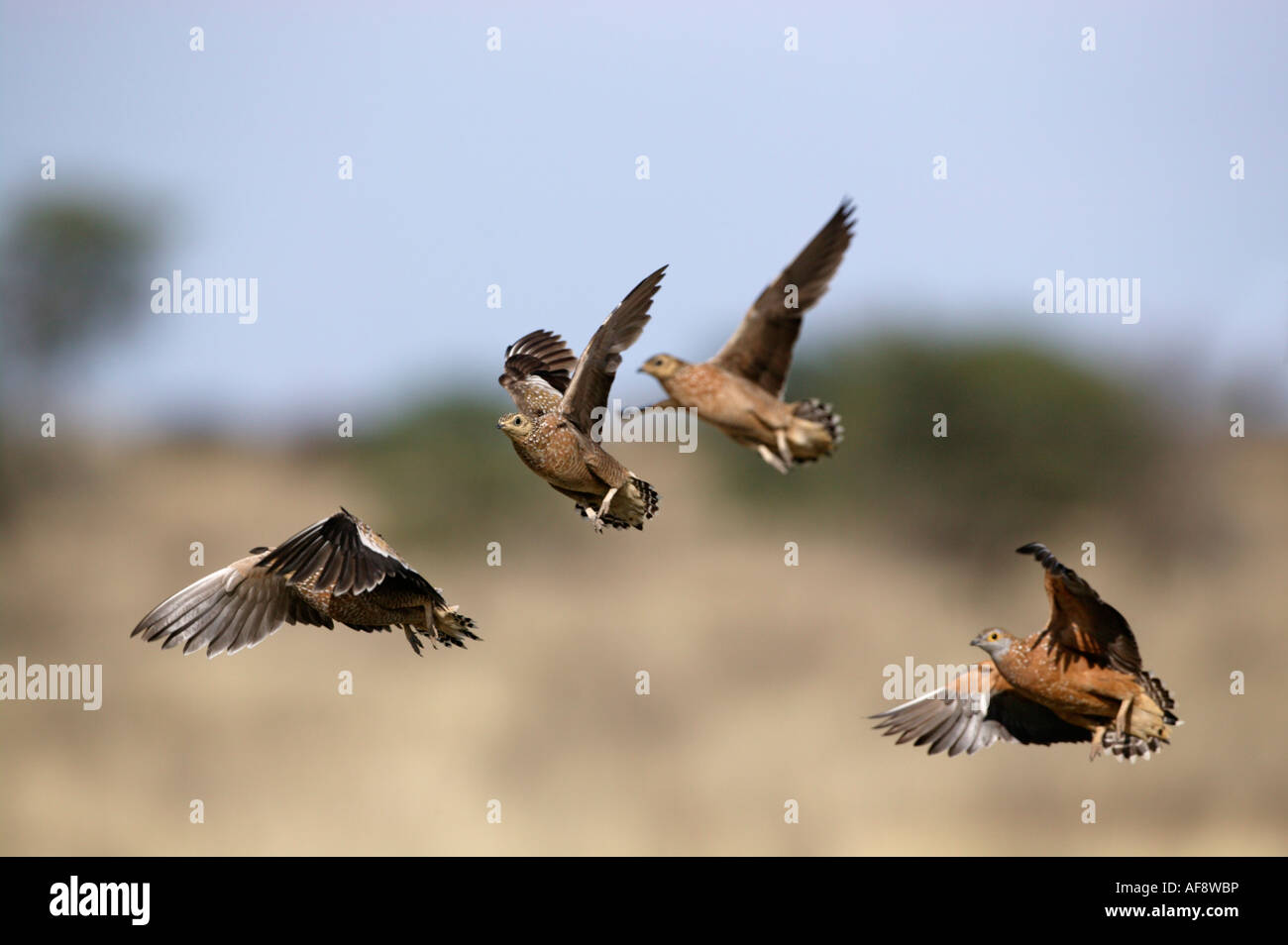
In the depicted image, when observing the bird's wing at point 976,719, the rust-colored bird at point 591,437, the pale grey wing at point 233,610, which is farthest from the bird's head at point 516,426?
the bird's wing at point 976,719

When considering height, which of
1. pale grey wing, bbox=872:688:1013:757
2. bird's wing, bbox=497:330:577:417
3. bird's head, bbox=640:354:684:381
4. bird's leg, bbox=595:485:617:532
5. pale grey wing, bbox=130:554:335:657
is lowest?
pale grey wing, bbox=872:688:1013:757

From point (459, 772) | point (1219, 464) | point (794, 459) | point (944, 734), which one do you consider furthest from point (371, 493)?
point (794, 459)

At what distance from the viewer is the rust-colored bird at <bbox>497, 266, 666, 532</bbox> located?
356 inches

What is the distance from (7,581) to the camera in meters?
31.3

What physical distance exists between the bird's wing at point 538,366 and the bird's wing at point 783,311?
203 cm

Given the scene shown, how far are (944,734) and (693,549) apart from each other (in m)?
19.5

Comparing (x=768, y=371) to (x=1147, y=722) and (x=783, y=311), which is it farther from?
(x=1147, y=722)

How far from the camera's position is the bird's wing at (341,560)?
884 centimetres

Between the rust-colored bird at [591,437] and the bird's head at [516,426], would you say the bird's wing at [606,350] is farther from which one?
the bird's head at [516,426]

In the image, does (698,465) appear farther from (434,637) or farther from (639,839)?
(434,637)

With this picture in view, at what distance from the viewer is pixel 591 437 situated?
9344mm

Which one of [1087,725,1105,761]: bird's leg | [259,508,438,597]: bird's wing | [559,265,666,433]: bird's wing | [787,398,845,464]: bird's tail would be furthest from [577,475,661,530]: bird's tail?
[1087,725,1105,761]: bird's leg

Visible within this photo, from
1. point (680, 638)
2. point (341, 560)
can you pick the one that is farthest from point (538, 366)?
point (680, 638)

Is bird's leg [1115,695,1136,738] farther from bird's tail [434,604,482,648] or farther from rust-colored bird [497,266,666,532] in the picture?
bird's tail [434,604,482,648]
